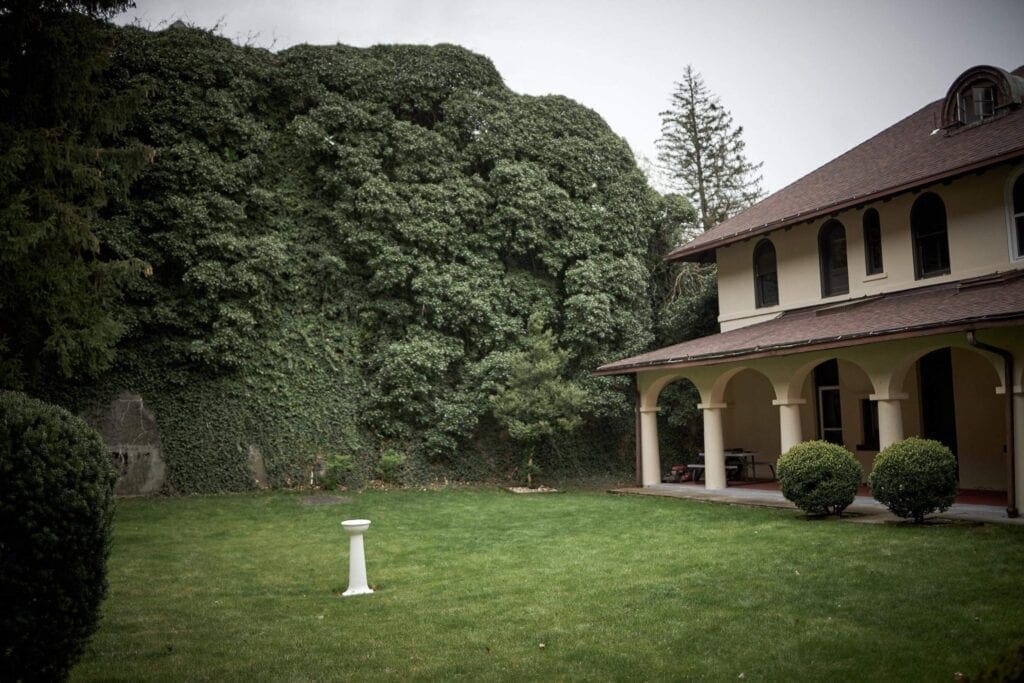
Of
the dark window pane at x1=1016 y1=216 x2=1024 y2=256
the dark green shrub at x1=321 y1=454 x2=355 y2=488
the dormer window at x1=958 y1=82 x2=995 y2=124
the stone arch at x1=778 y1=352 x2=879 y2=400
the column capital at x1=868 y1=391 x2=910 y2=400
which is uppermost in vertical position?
the dormer window at x1=958 y1=82 x2=995 y2=124

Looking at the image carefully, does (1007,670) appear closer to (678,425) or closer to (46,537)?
(46,537)

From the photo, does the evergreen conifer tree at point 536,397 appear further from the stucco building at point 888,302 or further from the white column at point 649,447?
the white column at point 649,447

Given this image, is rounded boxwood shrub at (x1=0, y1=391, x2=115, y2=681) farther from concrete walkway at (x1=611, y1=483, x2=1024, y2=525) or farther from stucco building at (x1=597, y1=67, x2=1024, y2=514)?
stucco building at (x1=597, y1=67, x2=1024, y2=514)

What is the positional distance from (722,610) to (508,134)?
719 inches

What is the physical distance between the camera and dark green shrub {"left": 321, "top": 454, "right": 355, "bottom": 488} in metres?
19.0

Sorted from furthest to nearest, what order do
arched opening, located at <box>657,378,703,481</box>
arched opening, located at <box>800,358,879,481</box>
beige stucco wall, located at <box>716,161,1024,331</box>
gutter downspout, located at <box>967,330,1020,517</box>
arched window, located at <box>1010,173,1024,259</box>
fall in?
arched opening, located at <box>657,378,703,481</box> < arched opening, located at <box>800,358,879,481</box> < beige stucco wall, located at <box>716,161,1024,331</box> < arched window, located at <box>1010,173,1024,259</box> < gutter downspout, located at <box>967,330,1020,517</box>

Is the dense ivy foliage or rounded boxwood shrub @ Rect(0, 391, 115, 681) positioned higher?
the dense ivy foliage

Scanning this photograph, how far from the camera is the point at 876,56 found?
2594 centimetres

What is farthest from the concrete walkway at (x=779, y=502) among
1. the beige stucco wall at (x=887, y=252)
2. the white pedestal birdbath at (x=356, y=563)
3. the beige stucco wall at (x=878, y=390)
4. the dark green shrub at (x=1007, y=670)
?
the dark green shrub at (x=1007, y=670)

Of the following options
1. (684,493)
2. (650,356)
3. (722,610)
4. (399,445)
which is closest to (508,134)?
(650,356)

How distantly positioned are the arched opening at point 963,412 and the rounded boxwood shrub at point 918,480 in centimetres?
452

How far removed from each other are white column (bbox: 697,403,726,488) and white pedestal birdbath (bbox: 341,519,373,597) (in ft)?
34.9

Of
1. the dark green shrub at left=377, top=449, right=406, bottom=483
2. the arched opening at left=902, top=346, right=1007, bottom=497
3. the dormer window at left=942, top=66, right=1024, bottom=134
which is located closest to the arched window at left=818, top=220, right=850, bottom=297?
the arched opening at left=902, top=346, right=1007, bottom=497

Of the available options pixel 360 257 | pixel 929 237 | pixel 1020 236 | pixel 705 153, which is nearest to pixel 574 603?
pixel 1020 236
